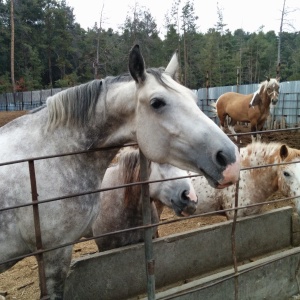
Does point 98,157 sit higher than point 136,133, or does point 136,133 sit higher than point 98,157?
point 136,133

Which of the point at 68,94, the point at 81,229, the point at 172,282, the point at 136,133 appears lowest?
the point at 172,282

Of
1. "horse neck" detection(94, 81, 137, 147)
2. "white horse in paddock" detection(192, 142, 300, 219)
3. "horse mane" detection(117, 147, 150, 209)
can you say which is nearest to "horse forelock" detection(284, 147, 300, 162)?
"white horse in paddock" detection(192, 142, 300, 219)

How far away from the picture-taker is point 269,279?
323 cm

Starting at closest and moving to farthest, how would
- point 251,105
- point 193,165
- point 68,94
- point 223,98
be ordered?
1. point 193,165
2. point 68,94
3. point 251,105
4. point 223,98

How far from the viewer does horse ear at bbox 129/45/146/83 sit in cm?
181

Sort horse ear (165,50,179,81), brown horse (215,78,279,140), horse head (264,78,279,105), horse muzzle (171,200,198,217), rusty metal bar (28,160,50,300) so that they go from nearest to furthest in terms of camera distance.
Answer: rusty metal bar (28,160,50,300), horse ear (165,50,179,81), horse muzzle (171,200,198,217), horse head (264,78,279,105), brown horse (215,78,279,140)

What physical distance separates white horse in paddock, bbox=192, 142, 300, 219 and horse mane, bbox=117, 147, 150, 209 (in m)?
1.50

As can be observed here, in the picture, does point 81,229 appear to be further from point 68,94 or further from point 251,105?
point 251,105

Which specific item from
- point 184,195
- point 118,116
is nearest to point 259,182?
point 184,195

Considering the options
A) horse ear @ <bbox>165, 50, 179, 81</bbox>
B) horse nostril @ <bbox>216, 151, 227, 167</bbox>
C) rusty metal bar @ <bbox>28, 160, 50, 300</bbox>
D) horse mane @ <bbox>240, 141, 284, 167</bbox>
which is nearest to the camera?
horse nostril @ <bbox>216, 151, 227, 167</bbox>

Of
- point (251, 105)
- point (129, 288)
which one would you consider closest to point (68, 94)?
point (129, 288)

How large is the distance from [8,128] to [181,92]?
1.15m

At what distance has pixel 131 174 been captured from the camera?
3041mm

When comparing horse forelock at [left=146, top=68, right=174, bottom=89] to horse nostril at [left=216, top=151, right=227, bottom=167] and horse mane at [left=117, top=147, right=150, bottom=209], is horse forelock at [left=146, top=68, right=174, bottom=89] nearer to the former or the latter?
horse nostril at [left=216, top=151, right=227, bottom=167]
